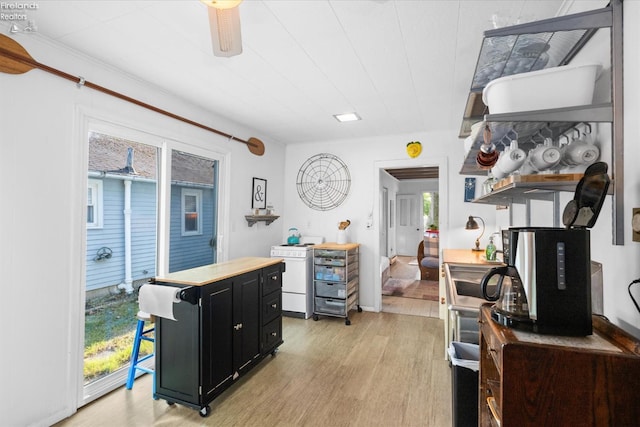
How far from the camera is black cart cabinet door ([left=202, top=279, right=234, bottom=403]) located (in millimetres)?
2068

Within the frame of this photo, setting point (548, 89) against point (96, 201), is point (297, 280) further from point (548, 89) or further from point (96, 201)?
point (548, 89)

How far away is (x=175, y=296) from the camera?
6.42 ft

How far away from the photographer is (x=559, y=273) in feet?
2.80

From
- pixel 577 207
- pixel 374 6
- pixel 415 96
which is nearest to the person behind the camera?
pixel 577 207

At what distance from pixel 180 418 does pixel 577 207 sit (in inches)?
95.7

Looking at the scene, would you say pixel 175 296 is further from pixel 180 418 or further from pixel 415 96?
pixel 415 96

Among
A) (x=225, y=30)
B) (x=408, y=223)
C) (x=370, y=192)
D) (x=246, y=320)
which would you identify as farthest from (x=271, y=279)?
(x=408, y=223)

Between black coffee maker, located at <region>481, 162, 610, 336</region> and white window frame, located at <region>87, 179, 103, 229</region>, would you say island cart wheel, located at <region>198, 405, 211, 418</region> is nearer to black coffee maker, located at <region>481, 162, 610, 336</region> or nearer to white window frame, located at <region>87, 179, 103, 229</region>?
white window frame, located at <region>87, 179, 103, 229</region>

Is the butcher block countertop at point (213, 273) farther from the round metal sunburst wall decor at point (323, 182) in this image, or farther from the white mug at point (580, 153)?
the white mug at point (580, 153)

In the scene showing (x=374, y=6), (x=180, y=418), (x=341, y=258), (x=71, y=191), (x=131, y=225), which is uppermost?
(x=374, y=6)

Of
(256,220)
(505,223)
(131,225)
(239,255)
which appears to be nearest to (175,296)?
(131,225)

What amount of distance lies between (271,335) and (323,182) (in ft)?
7.83

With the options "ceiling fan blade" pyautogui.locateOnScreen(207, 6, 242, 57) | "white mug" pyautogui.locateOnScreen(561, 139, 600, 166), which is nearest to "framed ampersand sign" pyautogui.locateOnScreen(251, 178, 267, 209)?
"ceiling fan blade" pyautogui.locateOnScreen(207, 6, 242, 57)

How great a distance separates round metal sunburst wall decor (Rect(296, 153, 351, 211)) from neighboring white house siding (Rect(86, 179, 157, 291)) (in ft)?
7.51
